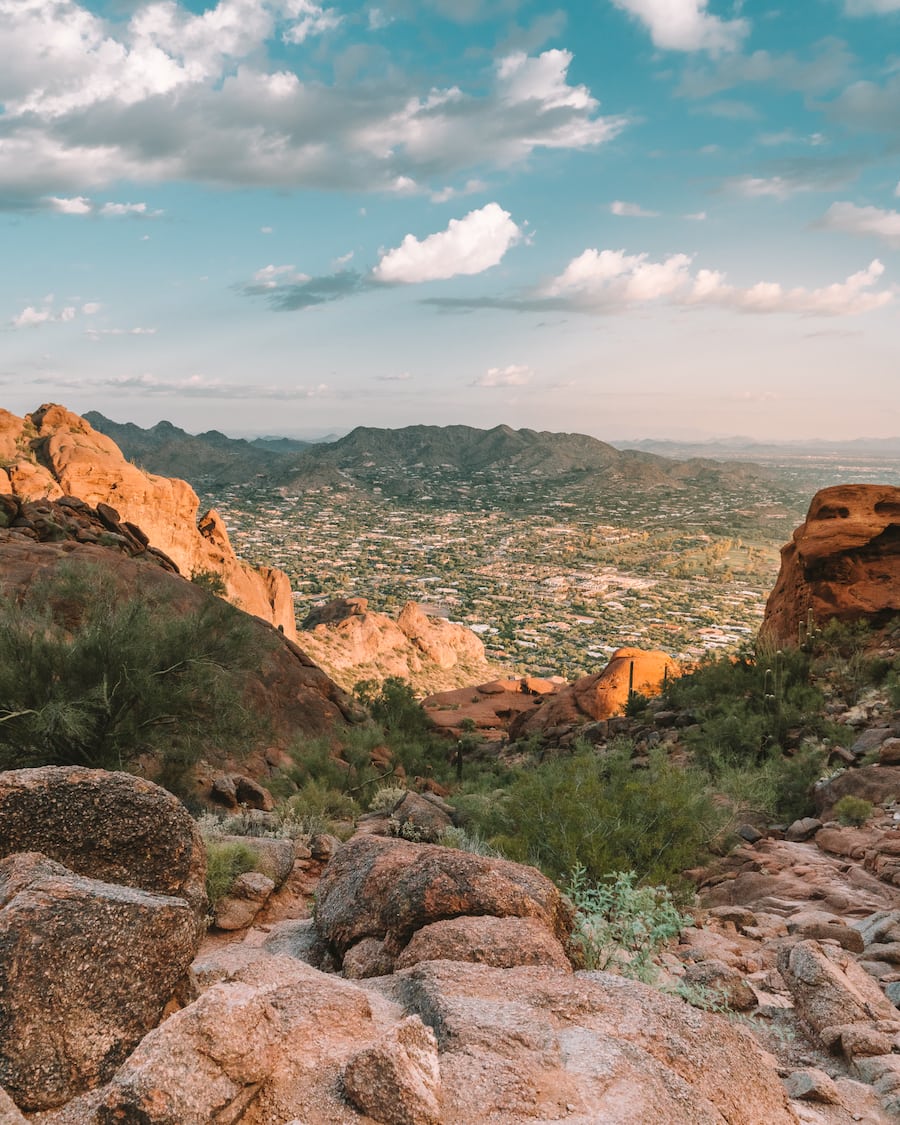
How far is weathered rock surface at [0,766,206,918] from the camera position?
476cm

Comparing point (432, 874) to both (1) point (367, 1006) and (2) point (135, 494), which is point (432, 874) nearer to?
(1) point (367, 1006)

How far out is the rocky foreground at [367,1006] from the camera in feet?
9.95

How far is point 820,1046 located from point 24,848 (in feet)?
18.3

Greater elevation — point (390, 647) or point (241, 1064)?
point (241, 1064)

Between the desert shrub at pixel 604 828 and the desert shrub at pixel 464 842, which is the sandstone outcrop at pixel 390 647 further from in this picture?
the desert shrub at pixel 604 828

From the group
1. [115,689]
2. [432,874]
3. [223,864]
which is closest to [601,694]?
[115,689]

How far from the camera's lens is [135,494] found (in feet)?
153

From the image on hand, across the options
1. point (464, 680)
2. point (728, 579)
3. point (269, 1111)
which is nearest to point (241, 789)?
point (269, 1111)

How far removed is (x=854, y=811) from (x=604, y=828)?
548cm

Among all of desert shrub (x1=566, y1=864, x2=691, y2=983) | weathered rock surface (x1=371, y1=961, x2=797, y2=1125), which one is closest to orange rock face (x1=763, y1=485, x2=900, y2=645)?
desert shrub (x1=566, y1=864, x2=691, y2=983)

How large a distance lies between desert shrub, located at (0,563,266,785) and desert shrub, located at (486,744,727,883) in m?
5.80

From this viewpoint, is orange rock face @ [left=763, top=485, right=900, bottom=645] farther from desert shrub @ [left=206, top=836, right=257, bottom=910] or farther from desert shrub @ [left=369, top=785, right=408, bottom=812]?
desert shrub @ [left=206, top=836, right=257, bottom=910]

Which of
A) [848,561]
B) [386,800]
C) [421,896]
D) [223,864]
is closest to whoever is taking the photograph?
[421,896]

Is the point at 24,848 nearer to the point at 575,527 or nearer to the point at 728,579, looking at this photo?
the point at 728,579
